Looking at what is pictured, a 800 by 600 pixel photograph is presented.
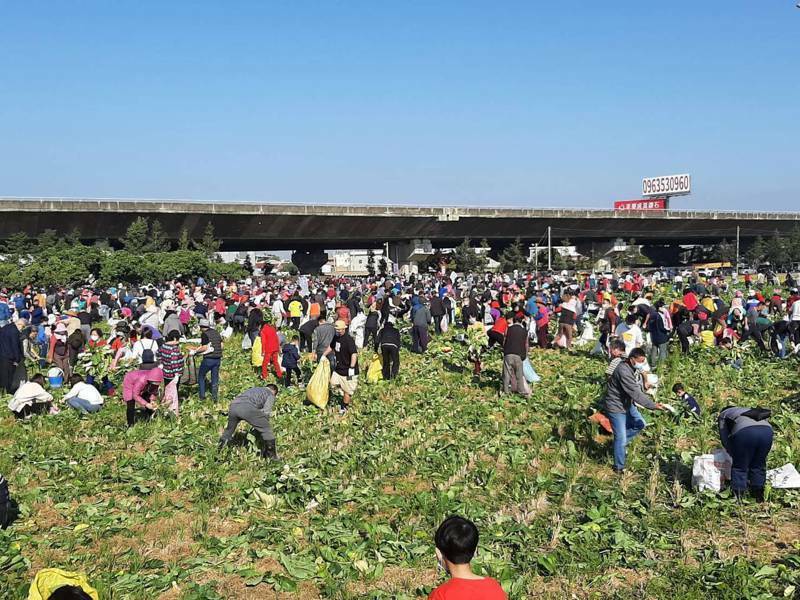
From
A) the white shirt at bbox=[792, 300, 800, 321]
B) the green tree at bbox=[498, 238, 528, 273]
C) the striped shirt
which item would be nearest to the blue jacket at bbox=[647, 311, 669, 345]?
the white shirt at bbox=[792, 300, 800, 321]

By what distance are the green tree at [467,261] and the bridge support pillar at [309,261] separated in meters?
18.8

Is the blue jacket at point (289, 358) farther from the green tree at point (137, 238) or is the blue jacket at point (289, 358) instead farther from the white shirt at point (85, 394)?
the green tree at point (137, 238)

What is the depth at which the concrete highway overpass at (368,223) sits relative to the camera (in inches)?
2258

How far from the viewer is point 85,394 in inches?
523

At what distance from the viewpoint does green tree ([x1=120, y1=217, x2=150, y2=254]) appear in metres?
52.2

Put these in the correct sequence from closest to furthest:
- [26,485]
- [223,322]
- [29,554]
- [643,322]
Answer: [29,554]
[26,485]
[643,322]
[223,322]

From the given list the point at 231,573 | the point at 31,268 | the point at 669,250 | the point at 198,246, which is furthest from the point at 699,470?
the point at 669,250

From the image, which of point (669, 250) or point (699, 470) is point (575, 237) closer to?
point (669, 250)

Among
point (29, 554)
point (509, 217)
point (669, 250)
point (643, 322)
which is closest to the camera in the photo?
point (29, 554)

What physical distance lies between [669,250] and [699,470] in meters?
103

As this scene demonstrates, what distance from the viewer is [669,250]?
104188mm

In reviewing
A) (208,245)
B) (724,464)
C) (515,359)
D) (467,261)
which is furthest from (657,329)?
(467,261)

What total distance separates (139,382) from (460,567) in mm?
9672

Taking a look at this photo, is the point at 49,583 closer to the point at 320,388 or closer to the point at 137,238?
the point at 320,388
